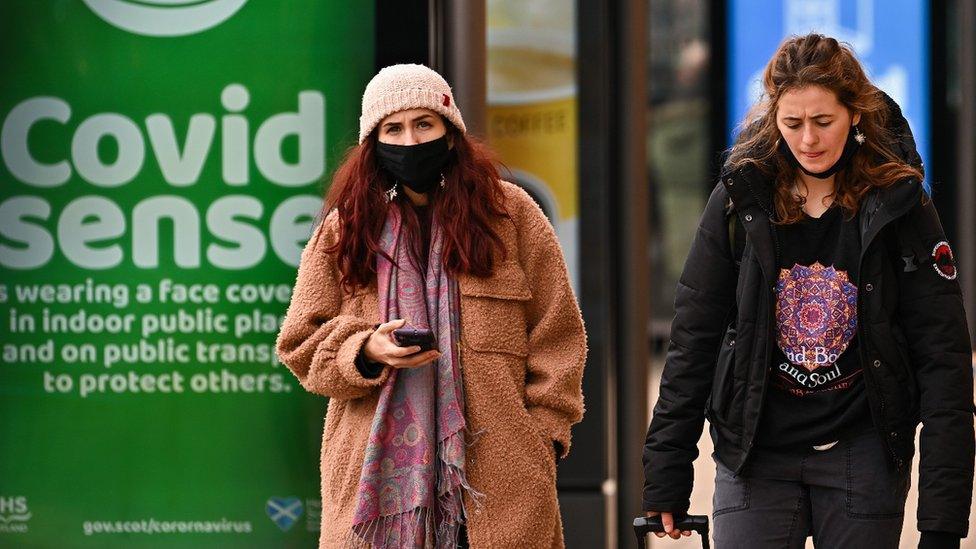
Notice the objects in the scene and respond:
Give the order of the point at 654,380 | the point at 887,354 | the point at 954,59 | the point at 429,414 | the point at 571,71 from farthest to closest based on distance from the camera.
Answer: the point at 654,380 → the point at 954,59 → the point at 571,71 → the point at 429,414 → the point at 887,354

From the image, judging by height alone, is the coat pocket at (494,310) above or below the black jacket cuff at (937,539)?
above

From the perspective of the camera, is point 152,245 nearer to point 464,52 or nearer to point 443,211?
point 464,52

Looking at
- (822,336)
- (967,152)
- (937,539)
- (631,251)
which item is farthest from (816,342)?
(967,152)

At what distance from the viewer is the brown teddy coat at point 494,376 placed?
3365 mm

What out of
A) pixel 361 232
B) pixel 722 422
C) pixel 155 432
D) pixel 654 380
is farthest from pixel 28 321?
pixel 654 380

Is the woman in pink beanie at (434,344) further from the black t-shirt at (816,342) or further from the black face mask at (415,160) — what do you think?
the black t-shirt at (816,342)

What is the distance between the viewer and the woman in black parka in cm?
300

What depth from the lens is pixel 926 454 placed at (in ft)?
9.86

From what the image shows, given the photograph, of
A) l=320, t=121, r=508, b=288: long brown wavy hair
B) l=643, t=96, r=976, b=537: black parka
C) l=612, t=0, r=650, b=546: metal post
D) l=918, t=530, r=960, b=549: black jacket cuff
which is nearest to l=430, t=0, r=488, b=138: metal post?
l=612, t=0, r=650, b=546: metal post

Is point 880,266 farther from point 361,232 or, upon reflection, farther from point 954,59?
point 954,59

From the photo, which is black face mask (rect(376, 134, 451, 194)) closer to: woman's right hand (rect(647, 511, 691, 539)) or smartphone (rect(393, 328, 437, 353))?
smartphone (rect(393, 328, 437, 353))

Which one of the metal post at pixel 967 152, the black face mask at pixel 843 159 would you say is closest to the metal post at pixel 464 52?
the black face mask at pixel 843 159

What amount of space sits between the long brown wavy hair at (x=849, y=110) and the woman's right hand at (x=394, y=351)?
2.37ft

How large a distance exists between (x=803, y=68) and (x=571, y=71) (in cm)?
271
